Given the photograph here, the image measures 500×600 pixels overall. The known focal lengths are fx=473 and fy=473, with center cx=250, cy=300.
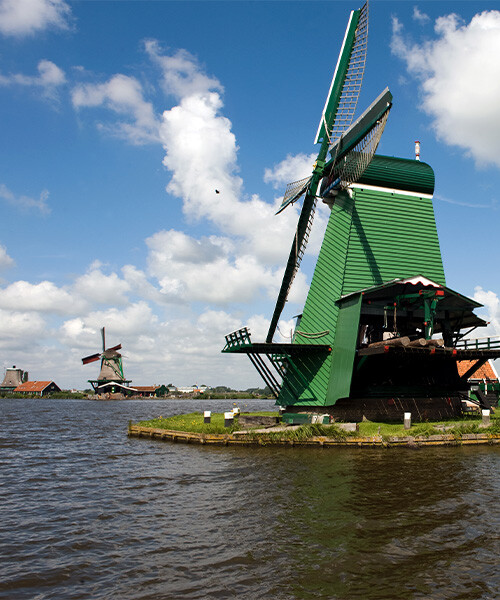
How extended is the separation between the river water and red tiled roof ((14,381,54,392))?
112m

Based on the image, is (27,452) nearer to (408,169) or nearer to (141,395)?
(408,169)

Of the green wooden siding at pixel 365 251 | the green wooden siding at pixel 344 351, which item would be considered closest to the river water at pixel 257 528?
the green wooden siding at pixel 344 351

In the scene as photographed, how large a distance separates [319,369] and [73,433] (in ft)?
51.9

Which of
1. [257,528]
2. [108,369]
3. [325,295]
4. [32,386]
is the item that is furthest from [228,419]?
[32,386]

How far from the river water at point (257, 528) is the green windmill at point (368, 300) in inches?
244

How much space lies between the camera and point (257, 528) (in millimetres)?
9516

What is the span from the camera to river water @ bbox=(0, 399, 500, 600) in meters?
7.00

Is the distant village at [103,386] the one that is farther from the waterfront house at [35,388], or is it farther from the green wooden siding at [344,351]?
the green wooden siding at [344,351]

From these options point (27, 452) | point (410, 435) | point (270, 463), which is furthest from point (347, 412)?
point (27, 452)

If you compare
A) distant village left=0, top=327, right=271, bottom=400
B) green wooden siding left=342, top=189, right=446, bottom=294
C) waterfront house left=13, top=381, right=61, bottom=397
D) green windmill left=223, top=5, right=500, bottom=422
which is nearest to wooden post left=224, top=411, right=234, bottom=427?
green windmill left=223, top=5, right=500, bottom=422

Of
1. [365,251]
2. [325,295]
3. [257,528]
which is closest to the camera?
[257,528]

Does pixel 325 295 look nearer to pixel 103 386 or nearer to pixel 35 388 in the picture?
pixel 103 386

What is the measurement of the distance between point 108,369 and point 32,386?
109 ft

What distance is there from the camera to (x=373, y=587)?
22.1 feet
